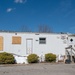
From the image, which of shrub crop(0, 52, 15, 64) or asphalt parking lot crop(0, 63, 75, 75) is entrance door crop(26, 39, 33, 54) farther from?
asphalt parking lot crop(0, 63, 75, 75)

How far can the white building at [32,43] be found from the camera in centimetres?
2125

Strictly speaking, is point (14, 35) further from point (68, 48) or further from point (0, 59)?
point (68, 48)

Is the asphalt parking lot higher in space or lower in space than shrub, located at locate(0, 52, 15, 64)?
lower

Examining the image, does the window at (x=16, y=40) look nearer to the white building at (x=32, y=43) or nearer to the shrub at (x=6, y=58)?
the white building at (x=32, y=43)

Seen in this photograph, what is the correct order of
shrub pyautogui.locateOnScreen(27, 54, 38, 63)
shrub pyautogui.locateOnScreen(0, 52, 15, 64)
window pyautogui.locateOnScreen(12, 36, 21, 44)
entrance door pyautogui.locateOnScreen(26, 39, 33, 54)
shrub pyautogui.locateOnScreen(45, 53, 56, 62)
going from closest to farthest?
shrub pyautogui.locateOnScreen(0, 52, 15, 64) < shrub pyautogui.locateOnScreen(27, 54, 38, 63) < shrub pyautogui.locateOnScreen(45, 53, 56, 62) < window pyautogui.locateOnScreen(12, 36, 21, 44) < entrance door pyautogui.locateOnScreen(26, 39, 33, 54)

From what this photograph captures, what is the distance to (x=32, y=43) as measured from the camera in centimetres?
2172

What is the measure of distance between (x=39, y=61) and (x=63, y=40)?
3751 millimetres

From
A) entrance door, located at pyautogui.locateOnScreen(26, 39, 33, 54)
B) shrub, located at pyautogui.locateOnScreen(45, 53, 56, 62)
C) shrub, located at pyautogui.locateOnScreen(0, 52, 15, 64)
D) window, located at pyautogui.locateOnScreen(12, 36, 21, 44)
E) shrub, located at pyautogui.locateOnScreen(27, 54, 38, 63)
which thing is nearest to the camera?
shrub, located at pyautogui.locateOnScreen(0, 52, 15, 64)

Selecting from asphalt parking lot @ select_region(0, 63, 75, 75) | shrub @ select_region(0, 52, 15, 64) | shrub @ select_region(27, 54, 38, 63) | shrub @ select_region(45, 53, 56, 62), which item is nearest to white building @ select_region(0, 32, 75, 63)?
shrub @ select_region(45, 53, 56, 62)

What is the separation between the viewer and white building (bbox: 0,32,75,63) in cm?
2125

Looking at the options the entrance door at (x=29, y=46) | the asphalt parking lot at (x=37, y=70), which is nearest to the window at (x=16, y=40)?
the entrance door at (x=29, y=46)

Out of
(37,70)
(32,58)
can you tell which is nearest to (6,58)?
(32,58)

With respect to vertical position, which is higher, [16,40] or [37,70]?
[16,40]

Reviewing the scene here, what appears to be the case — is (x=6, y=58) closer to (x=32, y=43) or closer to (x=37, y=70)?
(x=32, y=43)
